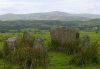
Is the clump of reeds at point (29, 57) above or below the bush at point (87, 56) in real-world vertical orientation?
above

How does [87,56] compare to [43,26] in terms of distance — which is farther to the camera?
A: [43,26]

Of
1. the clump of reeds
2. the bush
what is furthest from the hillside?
the clump of reeds

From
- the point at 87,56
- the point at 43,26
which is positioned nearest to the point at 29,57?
the point at 87,56

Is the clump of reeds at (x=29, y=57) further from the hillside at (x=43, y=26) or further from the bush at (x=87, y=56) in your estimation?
the hillside at (x=43, y=26)

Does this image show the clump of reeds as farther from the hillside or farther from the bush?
the hillside

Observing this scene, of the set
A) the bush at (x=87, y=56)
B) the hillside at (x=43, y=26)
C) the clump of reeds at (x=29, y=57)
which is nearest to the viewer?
the clump of reeds at (x=29, y=57)

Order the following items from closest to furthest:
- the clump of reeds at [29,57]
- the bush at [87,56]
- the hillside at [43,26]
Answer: the clump of reeds at [29,57], the bush at [87,56], the hillside at [43,26]

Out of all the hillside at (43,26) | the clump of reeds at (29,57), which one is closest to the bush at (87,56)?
the clump of reeds at (29,57)

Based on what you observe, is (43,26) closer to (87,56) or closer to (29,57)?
(87,56)

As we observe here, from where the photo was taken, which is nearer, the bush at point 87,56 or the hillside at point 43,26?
the bush at point 87,56

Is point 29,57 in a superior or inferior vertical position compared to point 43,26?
superior

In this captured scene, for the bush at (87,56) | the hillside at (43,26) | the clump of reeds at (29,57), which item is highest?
the clump of reeds at (29,57)

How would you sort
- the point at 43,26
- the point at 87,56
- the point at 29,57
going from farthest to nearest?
the point at 43,26, the point at 87,56, the point at 29,57

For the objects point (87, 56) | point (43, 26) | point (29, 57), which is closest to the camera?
point (29, 57)
